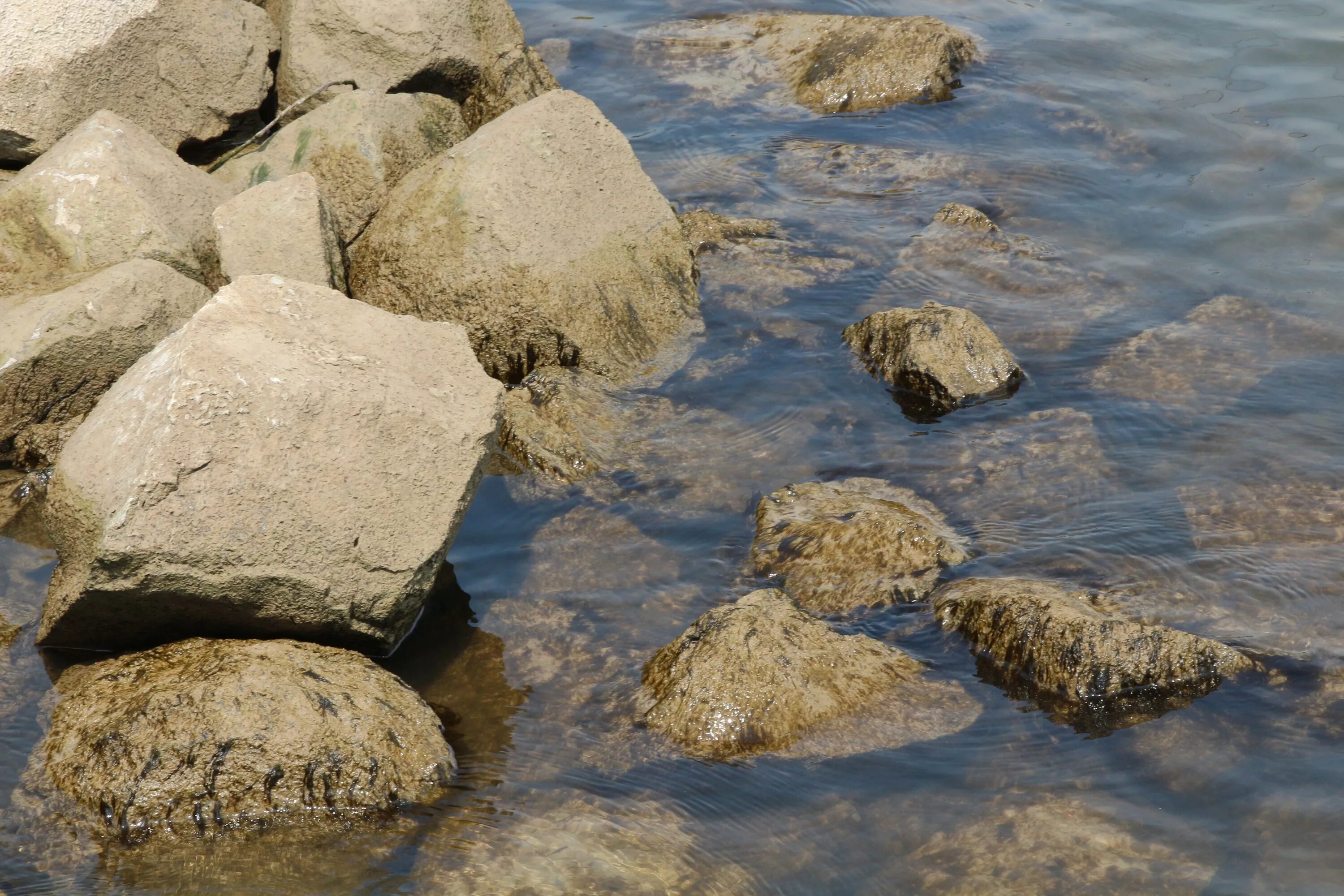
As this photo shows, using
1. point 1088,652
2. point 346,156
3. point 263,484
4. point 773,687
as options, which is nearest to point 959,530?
point 1088,652

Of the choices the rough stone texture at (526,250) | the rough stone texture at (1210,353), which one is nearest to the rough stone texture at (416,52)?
the rough stone texture at (526,250)

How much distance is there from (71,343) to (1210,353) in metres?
6.90

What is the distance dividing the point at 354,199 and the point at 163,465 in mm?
3616

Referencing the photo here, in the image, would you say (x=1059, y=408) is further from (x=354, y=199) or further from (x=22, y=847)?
(x=22, y=847)

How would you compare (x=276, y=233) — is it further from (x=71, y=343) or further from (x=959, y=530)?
(x=959, y=530)

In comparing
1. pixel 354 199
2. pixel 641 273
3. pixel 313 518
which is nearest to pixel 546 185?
pixel 641 273

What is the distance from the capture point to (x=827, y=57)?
12.2m

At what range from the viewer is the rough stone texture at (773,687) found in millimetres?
4922

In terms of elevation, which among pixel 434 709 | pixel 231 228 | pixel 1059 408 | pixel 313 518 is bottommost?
pixel 434 709

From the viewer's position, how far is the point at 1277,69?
1187 centimetres

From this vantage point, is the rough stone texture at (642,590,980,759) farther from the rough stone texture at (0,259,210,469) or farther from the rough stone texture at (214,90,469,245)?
the rough stone texture at (214,90,469,245)

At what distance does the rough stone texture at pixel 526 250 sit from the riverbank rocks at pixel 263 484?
72.4 inches

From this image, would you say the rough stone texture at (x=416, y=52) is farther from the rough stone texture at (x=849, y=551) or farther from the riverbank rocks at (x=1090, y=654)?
the riverbank rocks at (x=1090, y=654)

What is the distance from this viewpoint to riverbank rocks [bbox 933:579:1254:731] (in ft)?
16.7
